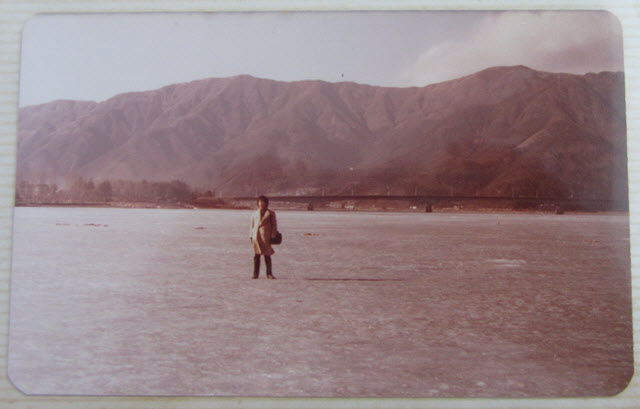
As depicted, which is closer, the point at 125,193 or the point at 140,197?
the point at 125,193

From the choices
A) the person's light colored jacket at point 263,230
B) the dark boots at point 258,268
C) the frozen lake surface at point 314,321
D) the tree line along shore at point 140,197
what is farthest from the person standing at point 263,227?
the tree line along shore at point 140,197

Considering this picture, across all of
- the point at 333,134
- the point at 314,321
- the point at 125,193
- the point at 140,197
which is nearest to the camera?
the point at 314,321

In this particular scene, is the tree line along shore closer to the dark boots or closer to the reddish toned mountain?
the reddish toned mountain

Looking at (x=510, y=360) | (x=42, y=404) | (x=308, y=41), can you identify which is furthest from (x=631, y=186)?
(x=42, y=404)

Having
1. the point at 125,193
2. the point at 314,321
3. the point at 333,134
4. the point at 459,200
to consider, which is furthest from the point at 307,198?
the point at 314,321

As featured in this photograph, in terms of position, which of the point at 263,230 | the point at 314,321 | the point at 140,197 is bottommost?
the point at 314,321

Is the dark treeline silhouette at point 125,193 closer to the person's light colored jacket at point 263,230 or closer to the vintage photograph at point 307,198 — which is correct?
the vintage photograph at point 307,198

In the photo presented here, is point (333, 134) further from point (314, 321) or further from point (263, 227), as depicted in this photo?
point (314, 321)
